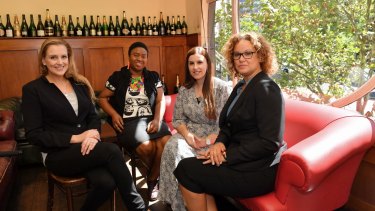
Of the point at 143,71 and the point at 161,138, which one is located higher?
the point at 143,71

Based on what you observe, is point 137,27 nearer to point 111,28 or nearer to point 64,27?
point 111,28

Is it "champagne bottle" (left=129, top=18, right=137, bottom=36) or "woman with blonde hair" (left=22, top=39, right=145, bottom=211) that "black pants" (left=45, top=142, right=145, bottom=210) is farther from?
"champagne bottle" (left=129, top=18, right=137, bottom=36)

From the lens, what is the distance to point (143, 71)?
8.50 feet

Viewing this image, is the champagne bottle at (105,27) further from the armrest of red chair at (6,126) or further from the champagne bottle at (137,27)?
the armrest of red chair at (6,126)

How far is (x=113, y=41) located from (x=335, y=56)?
9.26 ft

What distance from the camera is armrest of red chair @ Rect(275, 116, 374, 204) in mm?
1361

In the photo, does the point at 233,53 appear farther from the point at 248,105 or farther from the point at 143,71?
the point at 143,71

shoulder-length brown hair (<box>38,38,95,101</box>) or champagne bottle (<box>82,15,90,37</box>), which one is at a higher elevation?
champagne bottle (<box>82,15,90,37</box>)

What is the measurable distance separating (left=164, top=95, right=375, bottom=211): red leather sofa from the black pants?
0.67m

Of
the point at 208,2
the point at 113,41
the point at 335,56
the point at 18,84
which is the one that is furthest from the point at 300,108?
the point at 18,84

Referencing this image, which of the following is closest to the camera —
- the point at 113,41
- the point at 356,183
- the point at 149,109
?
the point at 356,183

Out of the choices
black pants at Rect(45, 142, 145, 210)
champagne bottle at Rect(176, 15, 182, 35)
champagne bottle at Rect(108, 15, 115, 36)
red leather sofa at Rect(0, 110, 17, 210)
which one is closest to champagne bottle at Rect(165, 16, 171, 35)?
champagne bottle at Rect(176, 15, 182, 35)

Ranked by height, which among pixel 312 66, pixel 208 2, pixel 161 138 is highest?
pixel 208 2

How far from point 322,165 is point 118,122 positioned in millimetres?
1543
